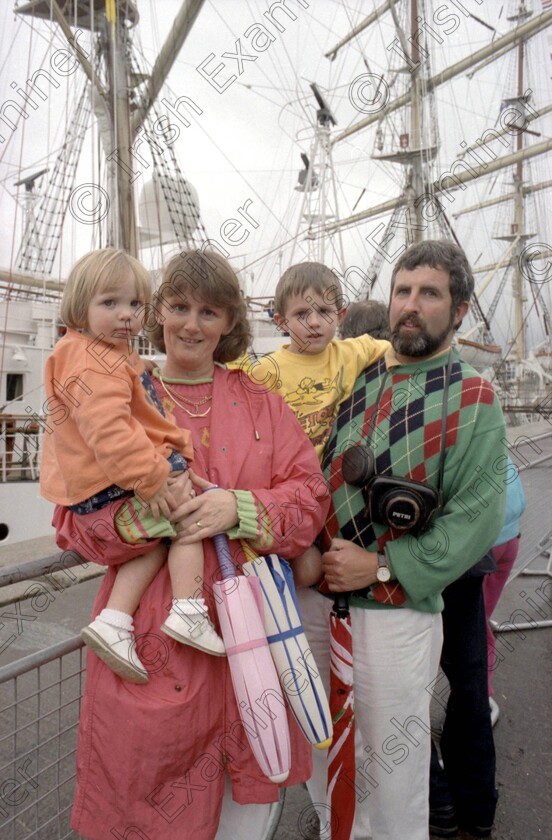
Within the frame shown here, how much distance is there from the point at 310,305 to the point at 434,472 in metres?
0.71

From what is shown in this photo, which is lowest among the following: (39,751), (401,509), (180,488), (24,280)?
(39,751)

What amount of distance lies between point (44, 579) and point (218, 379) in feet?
8.44

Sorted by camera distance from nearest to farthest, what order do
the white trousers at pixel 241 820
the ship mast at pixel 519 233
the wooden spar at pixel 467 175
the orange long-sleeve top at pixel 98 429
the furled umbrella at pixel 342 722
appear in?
1. the orange long-sleeve top at pixel 98 429
2. the white trousers at pixel 241 820
3. the furled umbrella at pixel 342 722
4. the wooden spar at pixel 467 175
5. the ship mast at pixel 519 233

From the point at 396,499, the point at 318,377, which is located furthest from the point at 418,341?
the point at 396,499

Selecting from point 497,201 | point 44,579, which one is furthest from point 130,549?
point 497,201

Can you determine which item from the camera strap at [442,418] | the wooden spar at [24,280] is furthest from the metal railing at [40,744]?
the wooden spar at [24,280]

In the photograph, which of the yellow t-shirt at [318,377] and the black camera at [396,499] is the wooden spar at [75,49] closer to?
the yellow t-shirt at [318,377]

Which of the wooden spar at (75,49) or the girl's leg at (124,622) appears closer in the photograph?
the girl's leg at (124,622)

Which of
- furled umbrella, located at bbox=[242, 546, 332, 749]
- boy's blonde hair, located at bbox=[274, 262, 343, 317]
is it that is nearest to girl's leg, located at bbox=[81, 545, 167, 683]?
furled umbrella, located at bbox=[242, 546, 332, 749]

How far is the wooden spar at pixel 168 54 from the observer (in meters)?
8.49

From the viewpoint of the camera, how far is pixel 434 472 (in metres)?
1.76

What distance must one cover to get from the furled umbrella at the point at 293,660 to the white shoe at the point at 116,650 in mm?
318

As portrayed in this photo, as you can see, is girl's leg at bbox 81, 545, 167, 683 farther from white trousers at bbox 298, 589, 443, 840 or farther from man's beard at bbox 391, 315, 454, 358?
man's beard at bbox 391, 315, 454, 358

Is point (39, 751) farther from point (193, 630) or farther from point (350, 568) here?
point (350, 568)
